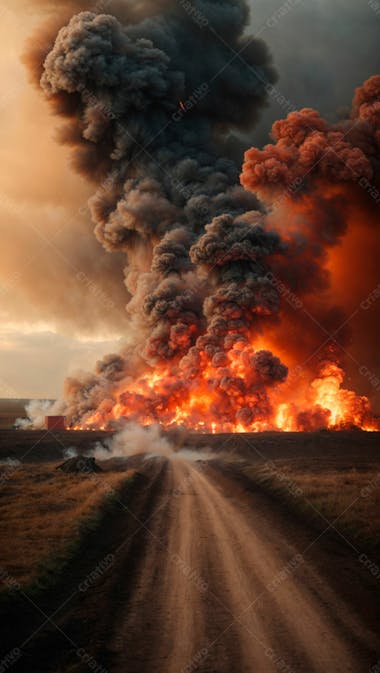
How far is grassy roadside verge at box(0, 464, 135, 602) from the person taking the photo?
44.8 feet

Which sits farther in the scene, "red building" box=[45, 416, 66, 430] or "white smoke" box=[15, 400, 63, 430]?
"white smoke" box=[15, 400, 63, 430]

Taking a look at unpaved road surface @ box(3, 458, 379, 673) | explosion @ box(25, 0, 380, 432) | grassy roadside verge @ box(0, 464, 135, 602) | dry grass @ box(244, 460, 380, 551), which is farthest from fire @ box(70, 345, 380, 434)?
unpaved road surface @ box(3, 458, 379, 673)

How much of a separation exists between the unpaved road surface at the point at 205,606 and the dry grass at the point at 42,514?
36.1 inches

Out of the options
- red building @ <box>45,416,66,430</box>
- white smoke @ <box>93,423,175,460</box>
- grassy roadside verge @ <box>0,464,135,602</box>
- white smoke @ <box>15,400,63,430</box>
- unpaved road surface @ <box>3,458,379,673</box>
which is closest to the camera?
unpaved road surface @ <box>3,458,379,673</box>

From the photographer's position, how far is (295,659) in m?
9.40

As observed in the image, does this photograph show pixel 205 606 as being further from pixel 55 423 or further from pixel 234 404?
pixel 55 423

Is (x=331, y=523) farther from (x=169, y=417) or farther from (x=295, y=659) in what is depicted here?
(x=169, y=417)

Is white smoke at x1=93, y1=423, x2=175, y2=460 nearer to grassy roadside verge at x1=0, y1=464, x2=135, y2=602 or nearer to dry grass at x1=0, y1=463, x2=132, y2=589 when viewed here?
dry grass at x1=0, y1=463, x2=132, y2=589

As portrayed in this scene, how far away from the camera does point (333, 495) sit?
23000 millimetres

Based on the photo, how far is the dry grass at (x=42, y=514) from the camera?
14.6 m

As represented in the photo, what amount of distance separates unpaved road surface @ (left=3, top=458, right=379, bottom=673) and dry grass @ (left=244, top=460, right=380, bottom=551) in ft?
4.11

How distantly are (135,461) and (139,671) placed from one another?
112 feet

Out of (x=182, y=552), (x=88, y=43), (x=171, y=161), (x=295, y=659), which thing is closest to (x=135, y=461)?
(x=182, y=552)

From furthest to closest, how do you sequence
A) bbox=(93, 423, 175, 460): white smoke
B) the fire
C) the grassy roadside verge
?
the fire, bbox=(93, 423, 175, 460): white smoke, the grassy roadside verge
